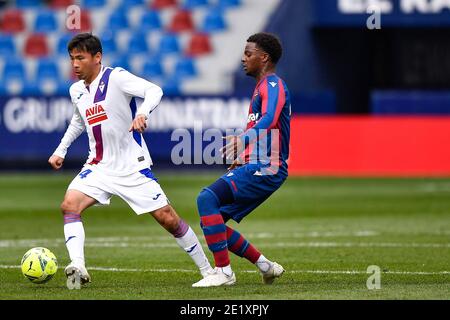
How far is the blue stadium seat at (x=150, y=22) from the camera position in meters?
28.2

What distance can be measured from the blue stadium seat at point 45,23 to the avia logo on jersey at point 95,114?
1930 centimetres

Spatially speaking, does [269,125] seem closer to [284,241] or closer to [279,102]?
[279,102]

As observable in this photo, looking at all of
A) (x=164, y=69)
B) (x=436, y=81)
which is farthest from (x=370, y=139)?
(x=164, y=69)

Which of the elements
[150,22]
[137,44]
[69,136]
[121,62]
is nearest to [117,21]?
[150,22]

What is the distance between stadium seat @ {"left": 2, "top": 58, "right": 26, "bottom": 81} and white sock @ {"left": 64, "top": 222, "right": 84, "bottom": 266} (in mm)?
18233

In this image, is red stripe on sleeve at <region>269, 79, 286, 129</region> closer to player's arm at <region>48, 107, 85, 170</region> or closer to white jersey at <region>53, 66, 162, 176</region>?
white jersey at <region>53, 66, 162, 176</region>

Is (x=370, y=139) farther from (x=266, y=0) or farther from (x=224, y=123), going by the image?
(x=266, y=0)

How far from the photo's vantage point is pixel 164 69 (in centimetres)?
2716

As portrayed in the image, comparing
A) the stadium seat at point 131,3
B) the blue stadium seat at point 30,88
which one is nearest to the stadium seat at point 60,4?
the stadium seat at point 131,3

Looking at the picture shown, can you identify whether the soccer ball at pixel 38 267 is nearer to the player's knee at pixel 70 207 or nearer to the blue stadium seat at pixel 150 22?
the player's knee at pixel 70 207

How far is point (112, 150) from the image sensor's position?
938 centimetres

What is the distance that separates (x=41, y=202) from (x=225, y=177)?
1010 centimetres

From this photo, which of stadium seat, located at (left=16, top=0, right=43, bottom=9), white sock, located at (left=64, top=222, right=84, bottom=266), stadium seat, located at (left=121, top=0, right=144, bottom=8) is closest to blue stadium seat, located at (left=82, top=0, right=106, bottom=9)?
stadium seat, located at (left=121, top=0, right=144, bottom=8)
